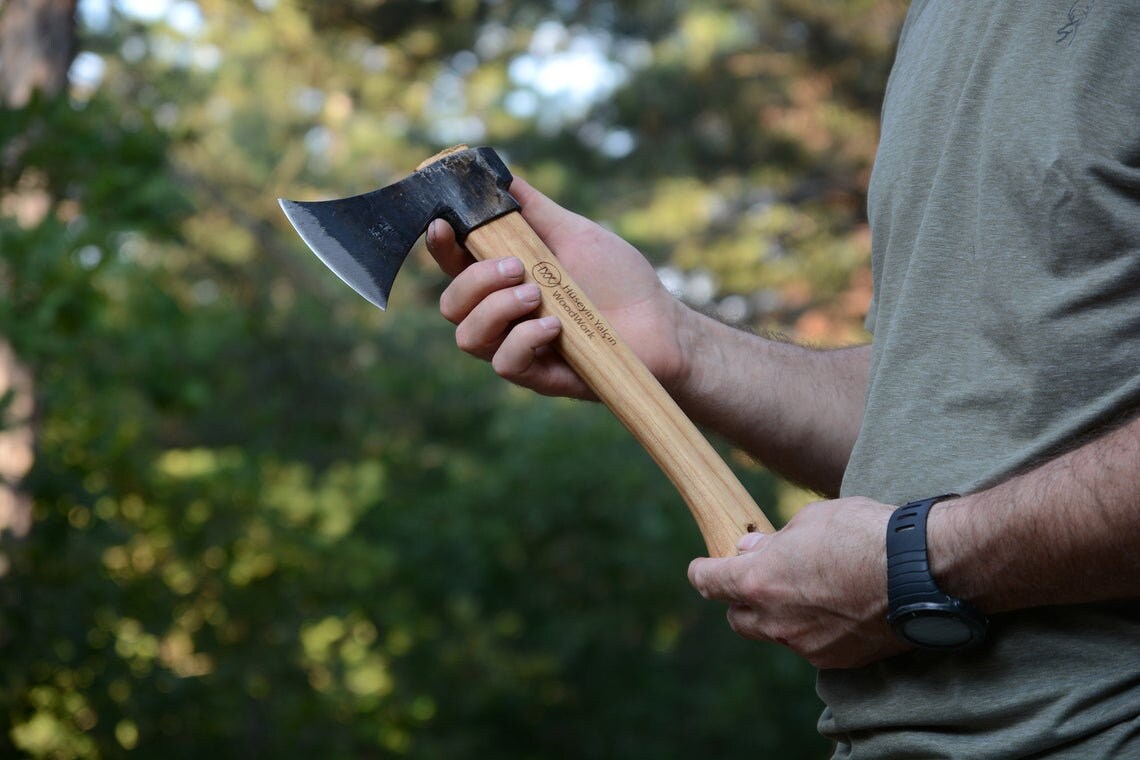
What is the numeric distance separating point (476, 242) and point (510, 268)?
0.10m

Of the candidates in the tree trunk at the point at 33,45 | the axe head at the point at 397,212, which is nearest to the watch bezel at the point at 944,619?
the axe head at the point at 397,212

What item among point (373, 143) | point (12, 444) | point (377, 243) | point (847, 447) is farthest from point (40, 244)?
point (373, 143)

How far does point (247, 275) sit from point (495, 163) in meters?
→ 9.50

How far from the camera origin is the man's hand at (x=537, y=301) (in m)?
1.79

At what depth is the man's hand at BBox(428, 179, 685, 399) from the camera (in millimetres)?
1785

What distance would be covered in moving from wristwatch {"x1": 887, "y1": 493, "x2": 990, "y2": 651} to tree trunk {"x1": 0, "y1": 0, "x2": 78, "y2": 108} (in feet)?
A: 19.2

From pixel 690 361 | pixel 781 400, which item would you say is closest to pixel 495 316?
pixel 690 361

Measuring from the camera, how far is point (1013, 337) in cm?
136

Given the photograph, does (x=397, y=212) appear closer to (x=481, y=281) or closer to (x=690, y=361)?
(x=481, y=281)

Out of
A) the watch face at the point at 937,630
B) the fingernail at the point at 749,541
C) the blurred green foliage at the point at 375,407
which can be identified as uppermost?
the watch face at the point at 937,630

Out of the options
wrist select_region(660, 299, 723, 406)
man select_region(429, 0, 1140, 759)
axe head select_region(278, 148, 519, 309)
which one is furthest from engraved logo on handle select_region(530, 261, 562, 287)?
man select_region(429, 0, 1140, 759)

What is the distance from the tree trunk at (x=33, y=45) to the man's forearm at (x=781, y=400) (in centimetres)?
521

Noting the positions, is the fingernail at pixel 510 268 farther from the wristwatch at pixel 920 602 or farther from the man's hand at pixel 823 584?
the wristwatch at pixel 920 602

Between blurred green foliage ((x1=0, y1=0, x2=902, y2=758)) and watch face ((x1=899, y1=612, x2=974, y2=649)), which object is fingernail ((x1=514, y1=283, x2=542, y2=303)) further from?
blurred green foliage ((x1=0, y1=0, x2=902, y2=758))
